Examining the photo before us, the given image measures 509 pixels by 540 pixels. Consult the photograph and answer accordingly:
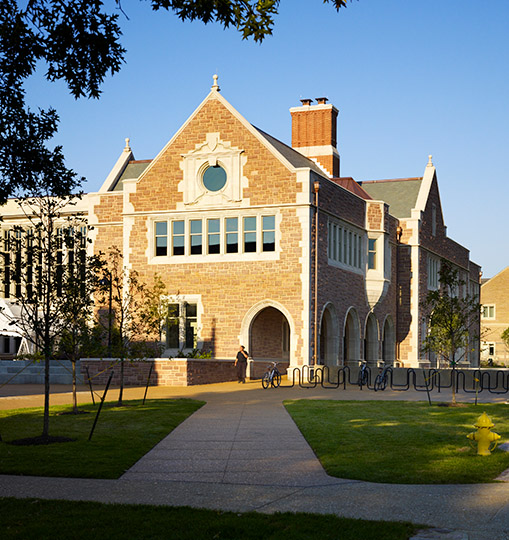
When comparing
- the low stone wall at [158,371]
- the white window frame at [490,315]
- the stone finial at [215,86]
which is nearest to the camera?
the low stone wall at [158,371]

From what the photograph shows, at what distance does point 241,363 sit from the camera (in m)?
31.7

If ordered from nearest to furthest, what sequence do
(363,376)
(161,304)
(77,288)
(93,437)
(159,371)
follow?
(93,437)
(77,288)
(159,371)
(363,376)
(161,304)

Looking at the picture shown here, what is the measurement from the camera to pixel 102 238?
122ft

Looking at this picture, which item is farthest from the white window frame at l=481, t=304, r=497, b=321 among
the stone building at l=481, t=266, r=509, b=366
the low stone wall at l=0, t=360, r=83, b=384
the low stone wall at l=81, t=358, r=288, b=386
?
the low stone wall at l=0, t=360, r=83, b=384

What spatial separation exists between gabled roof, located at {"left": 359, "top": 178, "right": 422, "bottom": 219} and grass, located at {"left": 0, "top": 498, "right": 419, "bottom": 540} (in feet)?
127

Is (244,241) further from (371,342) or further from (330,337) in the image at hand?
(371,342)

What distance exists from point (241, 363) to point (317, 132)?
67.8 ft

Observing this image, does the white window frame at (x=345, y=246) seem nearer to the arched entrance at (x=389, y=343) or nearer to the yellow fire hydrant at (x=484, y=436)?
the arched entrance at (x=389, y=343)

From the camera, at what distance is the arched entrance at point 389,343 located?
43281mm

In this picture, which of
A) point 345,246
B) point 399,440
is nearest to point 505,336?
point 345,246

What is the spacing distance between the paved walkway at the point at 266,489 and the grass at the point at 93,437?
1.24ft

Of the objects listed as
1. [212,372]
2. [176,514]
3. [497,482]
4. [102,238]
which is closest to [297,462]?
[497,482]

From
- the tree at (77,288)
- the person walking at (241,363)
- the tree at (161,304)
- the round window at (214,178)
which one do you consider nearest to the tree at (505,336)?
the round window at (214,178)

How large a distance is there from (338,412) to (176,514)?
1149 cm
